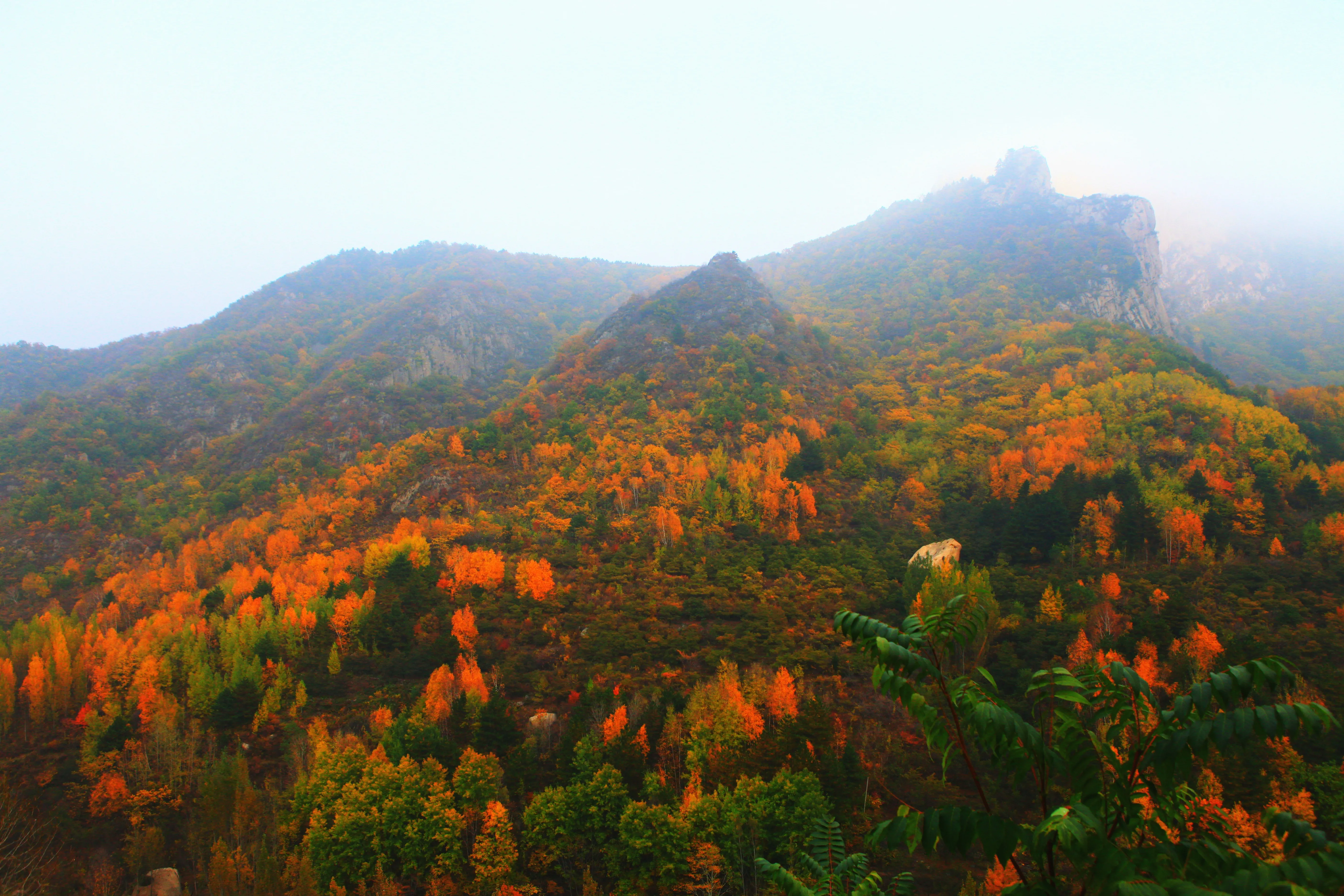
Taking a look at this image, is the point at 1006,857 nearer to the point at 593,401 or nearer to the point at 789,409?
the point at 789,409

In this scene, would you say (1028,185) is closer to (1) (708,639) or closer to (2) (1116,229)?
(2) (1116,229)

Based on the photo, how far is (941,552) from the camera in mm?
60469

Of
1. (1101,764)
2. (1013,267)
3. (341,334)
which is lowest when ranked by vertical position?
(1013,267)

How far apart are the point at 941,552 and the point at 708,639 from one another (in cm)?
2693

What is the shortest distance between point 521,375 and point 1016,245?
139 m

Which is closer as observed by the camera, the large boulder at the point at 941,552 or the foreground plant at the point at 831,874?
the foreground plant at the point at 831,874

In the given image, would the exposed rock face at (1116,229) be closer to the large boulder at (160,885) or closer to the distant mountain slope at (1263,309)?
the distant mountain slope at (1263,309)

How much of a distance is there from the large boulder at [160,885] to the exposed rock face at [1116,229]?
16485 cm

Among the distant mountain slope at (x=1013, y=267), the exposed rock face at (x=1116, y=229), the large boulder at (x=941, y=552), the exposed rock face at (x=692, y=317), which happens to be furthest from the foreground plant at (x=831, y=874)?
the exposed rock face at (x=1116, y=229)

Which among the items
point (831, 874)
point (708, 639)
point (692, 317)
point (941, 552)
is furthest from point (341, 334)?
point (831, 874)

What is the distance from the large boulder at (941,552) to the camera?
191 feet

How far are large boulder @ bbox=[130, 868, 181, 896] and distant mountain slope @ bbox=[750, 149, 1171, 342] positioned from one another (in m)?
136

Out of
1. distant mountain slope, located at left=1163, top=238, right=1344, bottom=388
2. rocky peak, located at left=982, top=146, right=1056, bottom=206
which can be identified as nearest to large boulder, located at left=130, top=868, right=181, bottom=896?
distant mountain slope, located at left=1163, top=238, right=1344, bottom=388

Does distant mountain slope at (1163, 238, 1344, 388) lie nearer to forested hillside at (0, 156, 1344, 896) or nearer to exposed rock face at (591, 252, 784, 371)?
forested hillside at (0, 156, 1344, 896)
